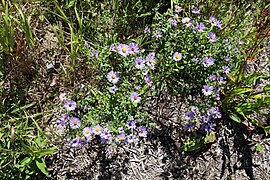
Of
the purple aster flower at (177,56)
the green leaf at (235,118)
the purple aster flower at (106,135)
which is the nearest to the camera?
the purple aster flower at (106,135)

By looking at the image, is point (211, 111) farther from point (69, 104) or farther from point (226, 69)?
point (69, 104)

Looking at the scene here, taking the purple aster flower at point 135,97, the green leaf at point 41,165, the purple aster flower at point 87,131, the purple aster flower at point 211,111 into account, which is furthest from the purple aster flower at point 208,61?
the green leaf at point 41,165

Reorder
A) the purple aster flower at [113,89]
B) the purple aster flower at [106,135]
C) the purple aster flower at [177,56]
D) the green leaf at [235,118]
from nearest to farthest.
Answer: the purple aster flower at [106,135]
the purple aster flower at [113,89]
the purple aster flower at [177,56]
the green leaf at [235,118]

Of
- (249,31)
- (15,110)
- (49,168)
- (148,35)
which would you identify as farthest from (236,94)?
(15,110)

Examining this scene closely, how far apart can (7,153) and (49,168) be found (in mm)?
336

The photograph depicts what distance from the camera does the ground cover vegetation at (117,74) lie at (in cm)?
223

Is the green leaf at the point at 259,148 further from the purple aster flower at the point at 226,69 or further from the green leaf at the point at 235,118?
the purple aster flower at the point at 226,69

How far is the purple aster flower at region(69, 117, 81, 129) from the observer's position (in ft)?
7.06

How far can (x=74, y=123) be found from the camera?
2.16 metres

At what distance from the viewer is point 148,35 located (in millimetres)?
2551

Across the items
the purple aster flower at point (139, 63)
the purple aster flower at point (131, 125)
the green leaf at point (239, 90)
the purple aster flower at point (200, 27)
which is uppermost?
the purple aster flower at point (200, 27)

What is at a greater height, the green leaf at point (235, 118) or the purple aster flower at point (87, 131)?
the purple aster flower at point (87, 131)

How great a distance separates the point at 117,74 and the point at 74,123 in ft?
1.40

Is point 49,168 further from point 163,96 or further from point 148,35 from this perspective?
point 148,35
